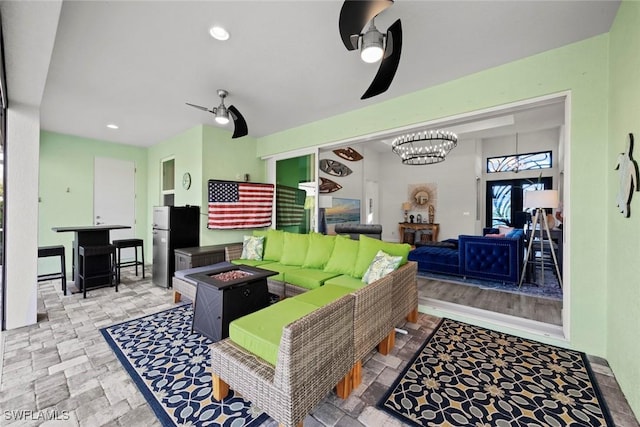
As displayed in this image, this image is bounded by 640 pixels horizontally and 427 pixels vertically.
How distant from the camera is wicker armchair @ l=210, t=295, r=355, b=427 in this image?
136 centimetres

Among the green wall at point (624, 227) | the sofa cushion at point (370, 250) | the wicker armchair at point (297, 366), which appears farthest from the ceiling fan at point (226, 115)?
the green wall at point (624, 227)

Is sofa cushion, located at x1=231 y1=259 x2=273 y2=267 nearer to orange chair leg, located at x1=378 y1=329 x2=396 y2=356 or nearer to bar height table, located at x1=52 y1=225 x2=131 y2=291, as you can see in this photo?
bar height table, located at x1=52 y1=225 x2=131 y2=291

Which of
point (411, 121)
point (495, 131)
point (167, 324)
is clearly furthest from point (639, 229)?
point (495, 131)

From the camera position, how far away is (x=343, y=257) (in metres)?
3.31

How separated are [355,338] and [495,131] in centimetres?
731

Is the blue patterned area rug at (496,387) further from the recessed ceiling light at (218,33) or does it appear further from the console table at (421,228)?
the console table at (421,228)

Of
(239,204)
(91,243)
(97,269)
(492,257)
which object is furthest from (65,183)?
(492,257)

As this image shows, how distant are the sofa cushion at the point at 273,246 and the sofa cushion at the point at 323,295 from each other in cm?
142

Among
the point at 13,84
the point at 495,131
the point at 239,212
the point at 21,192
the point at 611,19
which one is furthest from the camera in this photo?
the point at 495,131

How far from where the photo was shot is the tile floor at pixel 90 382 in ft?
5.23

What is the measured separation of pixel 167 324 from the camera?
2867mm

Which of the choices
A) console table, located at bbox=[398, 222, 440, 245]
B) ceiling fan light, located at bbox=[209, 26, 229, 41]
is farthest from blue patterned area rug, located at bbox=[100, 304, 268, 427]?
console table, located at bbox=[398, 222, 440, 245]

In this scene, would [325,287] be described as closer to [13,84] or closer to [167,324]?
[167,324]

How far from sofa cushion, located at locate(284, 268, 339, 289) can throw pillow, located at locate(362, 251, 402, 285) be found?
49 centimetres
